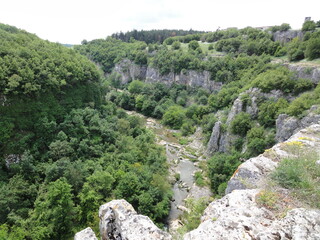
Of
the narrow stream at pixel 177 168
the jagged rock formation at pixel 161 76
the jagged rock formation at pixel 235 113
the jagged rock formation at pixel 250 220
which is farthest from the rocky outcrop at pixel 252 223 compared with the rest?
the jagged rock formation at pixel 161 76

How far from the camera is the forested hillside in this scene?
1889 cm

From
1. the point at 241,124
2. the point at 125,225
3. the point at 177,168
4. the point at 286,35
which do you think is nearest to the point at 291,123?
the point at 241,124

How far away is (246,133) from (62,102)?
99.3 feet

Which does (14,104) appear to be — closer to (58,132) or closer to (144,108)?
(58,132)

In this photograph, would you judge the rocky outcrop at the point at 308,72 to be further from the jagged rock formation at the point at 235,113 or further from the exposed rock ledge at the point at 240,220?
the exposed rock ledge at the point at 240,220

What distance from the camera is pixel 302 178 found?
712cm

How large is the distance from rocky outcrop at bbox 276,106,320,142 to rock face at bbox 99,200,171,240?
72.3 ft

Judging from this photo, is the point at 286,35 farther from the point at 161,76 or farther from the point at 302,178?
the point at 302,178

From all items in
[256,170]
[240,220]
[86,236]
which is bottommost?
[86,236]

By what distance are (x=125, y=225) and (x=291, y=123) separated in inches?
930

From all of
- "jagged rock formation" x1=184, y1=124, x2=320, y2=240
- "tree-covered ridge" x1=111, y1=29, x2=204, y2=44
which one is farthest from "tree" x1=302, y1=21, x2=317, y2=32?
"tree-covered ridge" x1=111, y1=29, x2=204, y2=44

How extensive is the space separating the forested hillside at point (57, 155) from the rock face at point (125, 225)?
499 inches

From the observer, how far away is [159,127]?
166ft

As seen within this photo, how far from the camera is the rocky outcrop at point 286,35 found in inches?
1844
